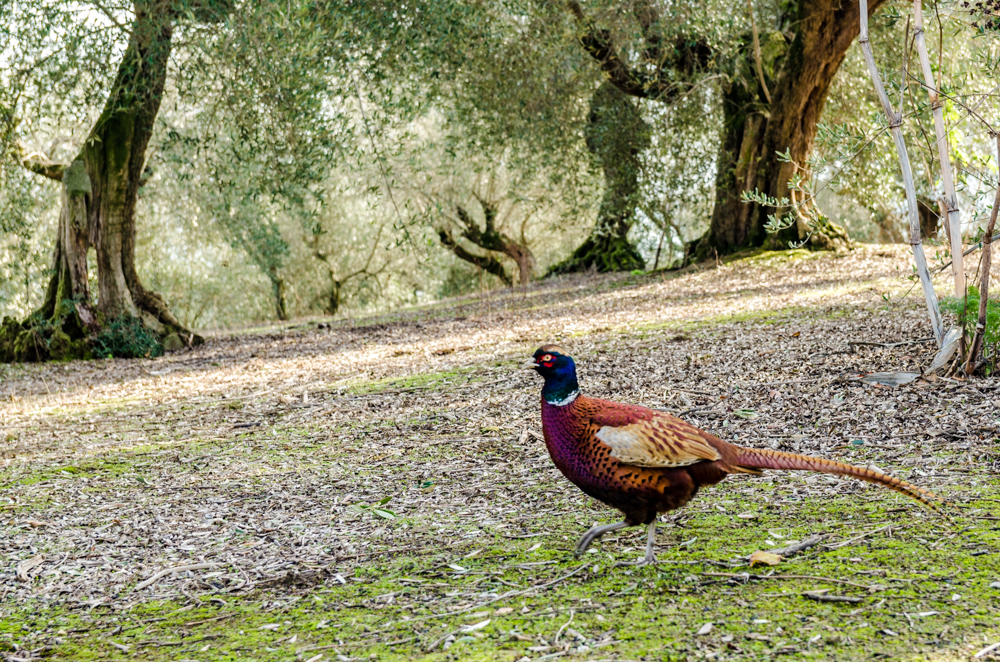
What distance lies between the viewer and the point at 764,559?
10.9 feet

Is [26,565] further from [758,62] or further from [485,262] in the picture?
[485,262]

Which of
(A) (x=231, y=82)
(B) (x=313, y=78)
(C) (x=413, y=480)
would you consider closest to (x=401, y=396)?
(C) (x=413, y=480)

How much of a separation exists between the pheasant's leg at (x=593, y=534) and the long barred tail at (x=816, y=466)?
55cm

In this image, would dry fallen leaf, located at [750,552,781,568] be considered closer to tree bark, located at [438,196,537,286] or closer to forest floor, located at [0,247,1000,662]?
forest floor, located at [0,247,1000,662]

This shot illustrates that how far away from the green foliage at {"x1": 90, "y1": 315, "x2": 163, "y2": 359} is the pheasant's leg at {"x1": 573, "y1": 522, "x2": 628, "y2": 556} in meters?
9.88

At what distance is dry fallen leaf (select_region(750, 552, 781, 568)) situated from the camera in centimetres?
330

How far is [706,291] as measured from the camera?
12.1 metres

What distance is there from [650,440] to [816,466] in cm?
61

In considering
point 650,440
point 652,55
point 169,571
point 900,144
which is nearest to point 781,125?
point 652,55

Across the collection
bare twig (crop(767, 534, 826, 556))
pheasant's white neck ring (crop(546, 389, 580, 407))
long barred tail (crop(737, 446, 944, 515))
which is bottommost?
bare twig (crop(767, 534, 826, 556))

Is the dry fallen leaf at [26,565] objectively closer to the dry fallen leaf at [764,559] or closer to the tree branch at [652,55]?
the dry fallen leaf at [764,559]

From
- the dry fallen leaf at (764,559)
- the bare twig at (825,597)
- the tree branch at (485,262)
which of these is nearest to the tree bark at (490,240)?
the tree branch at (485,262)

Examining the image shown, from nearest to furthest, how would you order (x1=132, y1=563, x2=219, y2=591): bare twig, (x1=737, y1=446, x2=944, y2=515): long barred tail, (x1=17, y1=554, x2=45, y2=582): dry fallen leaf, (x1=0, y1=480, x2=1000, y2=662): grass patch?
1. (x1=0, y1=480, x2=1000, y2=662): grass patch
2. (x1=737, y1=446, x2=944, y2=515): long barred tail
3. (x1=132, y1=563, x2=219, y2=591): bare twig
4. (x1=17, y1=554, x2=45, y2=582): dry fallen leaf

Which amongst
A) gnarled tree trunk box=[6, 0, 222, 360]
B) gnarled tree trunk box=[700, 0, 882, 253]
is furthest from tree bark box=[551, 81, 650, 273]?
gnarled tree trunk box=[6, 0, 222, 360]
